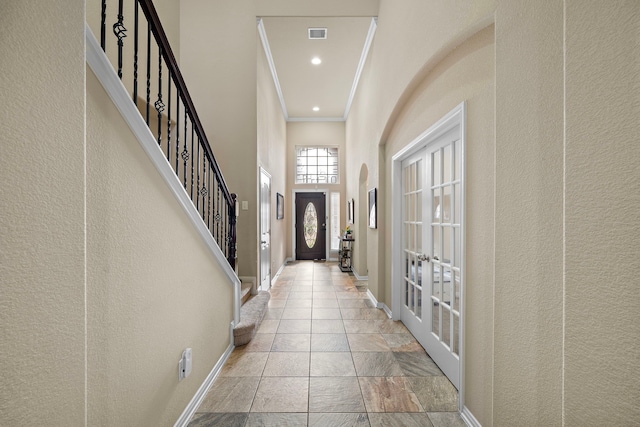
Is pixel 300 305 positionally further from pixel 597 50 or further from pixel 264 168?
pixel 597 50

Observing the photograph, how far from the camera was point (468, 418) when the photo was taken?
5.82 feet

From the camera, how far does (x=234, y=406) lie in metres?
1.94

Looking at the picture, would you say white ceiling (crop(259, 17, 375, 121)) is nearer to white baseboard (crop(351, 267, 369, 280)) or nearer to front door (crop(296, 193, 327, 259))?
front door (crop(296, 193, 327, 259))

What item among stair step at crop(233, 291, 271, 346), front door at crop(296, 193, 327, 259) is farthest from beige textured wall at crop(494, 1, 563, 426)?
front door at crop(296, 193, 327, 259)

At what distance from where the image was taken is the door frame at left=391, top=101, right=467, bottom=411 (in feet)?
6.02

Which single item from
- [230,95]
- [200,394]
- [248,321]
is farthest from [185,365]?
[230,95]

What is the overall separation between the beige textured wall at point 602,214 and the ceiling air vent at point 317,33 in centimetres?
403

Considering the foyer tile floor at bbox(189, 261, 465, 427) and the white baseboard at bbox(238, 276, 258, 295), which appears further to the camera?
the white baseboard at bbox(238, 276, 258, 295)

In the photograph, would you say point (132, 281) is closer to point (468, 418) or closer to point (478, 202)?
point (478, 202)

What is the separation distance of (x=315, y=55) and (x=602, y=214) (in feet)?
16.2

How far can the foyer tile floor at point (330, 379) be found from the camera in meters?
1.85

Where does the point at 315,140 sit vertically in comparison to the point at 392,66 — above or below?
above

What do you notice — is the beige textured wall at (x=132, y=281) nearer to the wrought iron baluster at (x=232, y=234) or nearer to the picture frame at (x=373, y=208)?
the wrought iron baluster at (x=232, y=234)

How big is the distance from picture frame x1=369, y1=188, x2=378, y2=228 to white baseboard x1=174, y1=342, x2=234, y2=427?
8.14 ft
